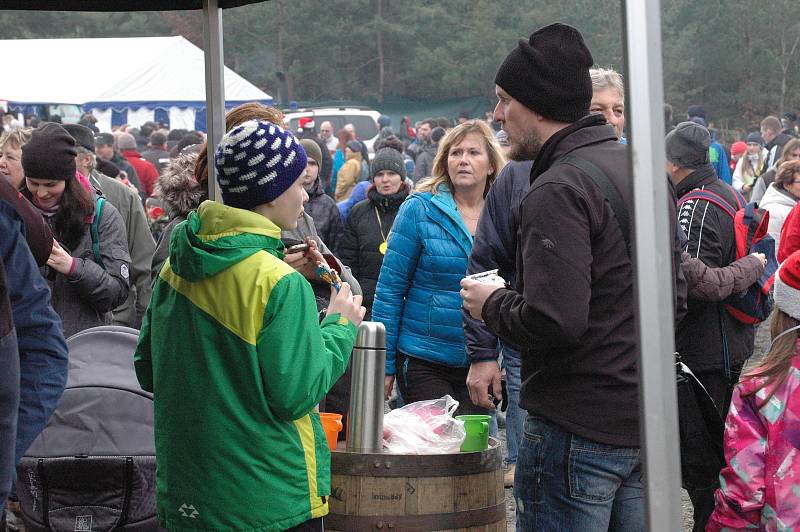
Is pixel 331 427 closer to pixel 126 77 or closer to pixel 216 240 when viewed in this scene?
pixel 216 240

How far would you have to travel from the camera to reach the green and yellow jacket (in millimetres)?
2840

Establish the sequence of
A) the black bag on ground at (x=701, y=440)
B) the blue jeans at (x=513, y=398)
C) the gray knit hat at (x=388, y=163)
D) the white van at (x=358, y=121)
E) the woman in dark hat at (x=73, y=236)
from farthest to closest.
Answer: the white van at (x=358, y=121) < the gray knit hat at (x=388, y=163) < the blue jeans at (x=513, y=398) < the woman in dark hat at (x=73, y=236) < the black bag on ground at (x=701, y=440)

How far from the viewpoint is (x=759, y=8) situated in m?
42.1

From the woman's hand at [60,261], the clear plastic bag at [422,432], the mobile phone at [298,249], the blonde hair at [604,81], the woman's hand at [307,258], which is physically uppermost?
the blonde hair at [604,81]

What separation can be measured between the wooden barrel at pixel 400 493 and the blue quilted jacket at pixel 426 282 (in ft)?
4.75

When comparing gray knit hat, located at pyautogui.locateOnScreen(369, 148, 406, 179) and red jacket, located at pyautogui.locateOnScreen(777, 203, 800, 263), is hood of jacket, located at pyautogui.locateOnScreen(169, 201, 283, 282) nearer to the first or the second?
red jacket, located at pyautogui.locateOnScreen(777, 203, 800, 263)

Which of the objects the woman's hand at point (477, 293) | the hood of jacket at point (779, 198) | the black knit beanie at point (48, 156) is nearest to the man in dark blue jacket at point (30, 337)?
the woman's hand at point (477, 293)

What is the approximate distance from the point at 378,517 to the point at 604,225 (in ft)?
3.99

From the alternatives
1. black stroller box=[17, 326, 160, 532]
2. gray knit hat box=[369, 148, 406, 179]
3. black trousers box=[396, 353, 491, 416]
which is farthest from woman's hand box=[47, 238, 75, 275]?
gray knit hat box=[369, 148, 406, 179]

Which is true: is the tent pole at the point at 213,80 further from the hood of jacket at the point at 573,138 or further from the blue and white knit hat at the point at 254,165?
the hood of jacket at the point at 573,138

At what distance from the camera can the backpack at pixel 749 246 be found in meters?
5.45

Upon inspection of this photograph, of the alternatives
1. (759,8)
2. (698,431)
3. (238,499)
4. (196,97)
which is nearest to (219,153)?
(238,499)

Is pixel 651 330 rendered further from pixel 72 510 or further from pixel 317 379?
pixel 72 510

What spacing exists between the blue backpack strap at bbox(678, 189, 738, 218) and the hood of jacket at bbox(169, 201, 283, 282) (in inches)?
124
